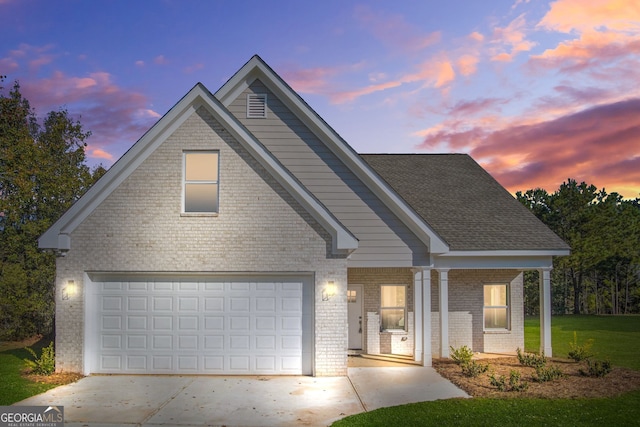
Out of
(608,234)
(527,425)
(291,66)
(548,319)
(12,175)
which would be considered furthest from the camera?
(608,234)

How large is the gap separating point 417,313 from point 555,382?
158 inches

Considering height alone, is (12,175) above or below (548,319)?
above

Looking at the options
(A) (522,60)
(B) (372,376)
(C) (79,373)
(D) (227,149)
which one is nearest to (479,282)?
(B) (372,376)

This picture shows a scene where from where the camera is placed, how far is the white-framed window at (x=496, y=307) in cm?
1714

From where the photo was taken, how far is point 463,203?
17750 mm

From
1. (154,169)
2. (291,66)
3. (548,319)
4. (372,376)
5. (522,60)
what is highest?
(291,66)

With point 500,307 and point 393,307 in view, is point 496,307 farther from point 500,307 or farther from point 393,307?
point 393,307

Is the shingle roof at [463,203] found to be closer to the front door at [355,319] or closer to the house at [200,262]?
the front door at [355,319]

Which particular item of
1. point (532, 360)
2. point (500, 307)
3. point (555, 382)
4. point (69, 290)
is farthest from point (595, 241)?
point (69, 290)

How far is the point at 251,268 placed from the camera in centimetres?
1311

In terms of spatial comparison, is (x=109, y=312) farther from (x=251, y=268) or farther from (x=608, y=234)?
(x=608, y=234)

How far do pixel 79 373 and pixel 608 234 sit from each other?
36.5 metres

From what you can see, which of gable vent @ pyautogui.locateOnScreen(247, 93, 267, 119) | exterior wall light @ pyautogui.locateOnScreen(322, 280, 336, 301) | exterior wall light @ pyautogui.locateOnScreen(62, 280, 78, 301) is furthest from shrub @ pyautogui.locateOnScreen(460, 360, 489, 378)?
exterior wall light @ pyautogui.locateOnScreen(62, 280, 78, 301)

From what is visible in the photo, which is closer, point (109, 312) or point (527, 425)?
point (527, 425)
